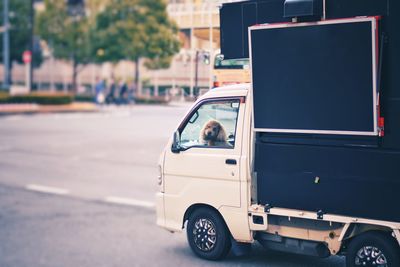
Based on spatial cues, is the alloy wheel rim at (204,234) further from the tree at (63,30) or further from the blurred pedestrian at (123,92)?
the tree at (63,30)

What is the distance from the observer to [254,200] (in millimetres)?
6812

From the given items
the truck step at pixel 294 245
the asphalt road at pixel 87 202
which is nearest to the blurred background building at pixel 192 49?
the asphalt road at pixel 87 202

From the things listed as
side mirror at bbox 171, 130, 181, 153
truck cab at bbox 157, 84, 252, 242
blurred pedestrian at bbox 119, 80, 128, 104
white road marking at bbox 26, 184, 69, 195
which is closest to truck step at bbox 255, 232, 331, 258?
truck cab at bbox 157, 84, 252, 242

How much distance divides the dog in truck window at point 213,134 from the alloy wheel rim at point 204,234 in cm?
85

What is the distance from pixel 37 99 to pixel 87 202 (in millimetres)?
26644

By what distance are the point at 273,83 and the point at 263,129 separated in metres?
0.45

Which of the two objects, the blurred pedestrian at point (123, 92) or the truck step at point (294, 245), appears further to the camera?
the blurred pedestrian at point (123, 92)

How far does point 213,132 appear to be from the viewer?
7.38 metres

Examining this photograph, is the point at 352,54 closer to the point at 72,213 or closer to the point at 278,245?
the point at 278,245

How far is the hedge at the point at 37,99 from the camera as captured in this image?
1510 inches

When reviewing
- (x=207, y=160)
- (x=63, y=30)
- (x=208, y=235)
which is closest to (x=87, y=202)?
(x=208, y=235)

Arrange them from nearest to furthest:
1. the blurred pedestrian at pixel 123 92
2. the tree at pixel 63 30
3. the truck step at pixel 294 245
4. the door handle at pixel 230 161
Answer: the truck step at pixel 294 245
the door handle at pixel 230 161
the blurred pedestrian at pixel 123 92
the tree at pixel 63 30

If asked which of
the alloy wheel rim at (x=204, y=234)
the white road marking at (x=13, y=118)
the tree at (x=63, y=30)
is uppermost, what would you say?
the tree at (x=63, y=30)

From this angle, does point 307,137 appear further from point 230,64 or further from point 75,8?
point 75,8
